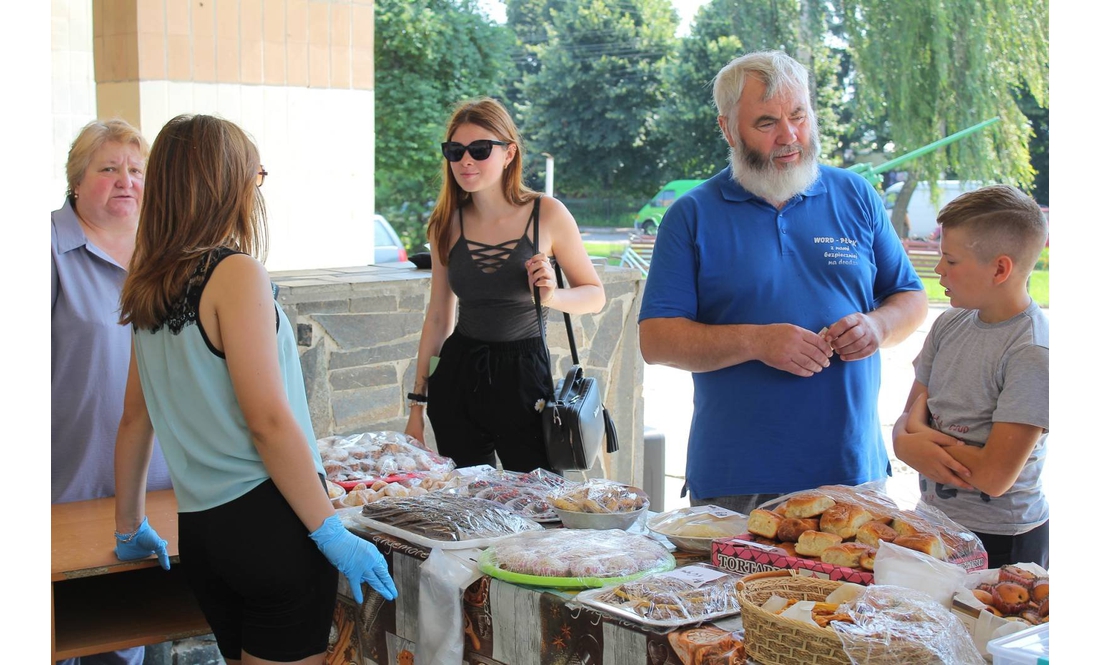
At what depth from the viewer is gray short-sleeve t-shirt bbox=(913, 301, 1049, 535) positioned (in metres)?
1.93

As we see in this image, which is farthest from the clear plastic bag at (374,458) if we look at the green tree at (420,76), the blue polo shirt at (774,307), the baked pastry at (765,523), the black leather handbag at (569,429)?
the green tree at (420,76)

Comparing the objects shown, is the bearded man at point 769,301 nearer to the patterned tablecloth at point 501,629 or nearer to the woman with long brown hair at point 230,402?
the patterned tablecloth at point 501,629

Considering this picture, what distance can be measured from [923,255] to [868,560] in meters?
19.9

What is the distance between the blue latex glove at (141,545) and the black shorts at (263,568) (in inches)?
8.2

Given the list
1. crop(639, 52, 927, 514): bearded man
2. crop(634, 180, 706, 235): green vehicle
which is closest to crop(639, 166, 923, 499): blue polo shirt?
crop(639, 52, 927, 514): bearded man

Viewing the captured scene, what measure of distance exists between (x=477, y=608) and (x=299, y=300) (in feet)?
7.65

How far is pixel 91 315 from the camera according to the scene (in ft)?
8.54

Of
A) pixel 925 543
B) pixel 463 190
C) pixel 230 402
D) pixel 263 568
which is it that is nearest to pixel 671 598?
pixel 925 543

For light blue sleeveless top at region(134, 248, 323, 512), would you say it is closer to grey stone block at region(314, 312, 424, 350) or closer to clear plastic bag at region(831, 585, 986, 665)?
clear plastic bag at region(831, 585, 986, 665)

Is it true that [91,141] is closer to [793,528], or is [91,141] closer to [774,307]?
[774,307]

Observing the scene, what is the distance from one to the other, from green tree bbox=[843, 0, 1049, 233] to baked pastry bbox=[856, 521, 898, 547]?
1398 cm
